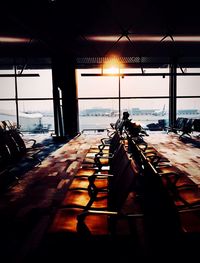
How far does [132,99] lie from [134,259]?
10.4 meters

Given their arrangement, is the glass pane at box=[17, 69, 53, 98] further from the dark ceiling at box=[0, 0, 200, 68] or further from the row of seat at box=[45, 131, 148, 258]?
the row of seat at box=[45, 131, 148, 258]

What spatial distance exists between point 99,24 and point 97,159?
4.13 metres

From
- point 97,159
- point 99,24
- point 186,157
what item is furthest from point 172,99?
point 97,159

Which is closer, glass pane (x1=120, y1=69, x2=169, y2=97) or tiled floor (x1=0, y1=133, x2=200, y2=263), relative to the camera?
tiled floor (x1=0, y1=133, x2=200, y2=263)

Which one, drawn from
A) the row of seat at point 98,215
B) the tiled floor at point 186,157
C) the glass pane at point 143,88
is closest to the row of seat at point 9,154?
the row of seat at point 98,215

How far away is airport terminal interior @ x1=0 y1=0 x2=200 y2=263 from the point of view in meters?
2.14

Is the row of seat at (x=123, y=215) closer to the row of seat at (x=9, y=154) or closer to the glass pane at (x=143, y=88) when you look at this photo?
Result: the row of seat at (x=9, y=154)

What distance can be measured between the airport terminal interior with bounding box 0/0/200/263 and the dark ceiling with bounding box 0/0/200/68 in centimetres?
3

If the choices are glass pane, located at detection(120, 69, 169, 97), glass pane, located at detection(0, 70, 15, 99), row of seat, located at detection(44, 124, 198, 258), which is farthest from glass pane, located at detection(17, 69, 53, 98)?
row of seat, located at detection(44, 124, 198, 258)

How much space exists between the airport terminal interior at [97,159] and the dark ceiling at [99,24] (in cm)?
3

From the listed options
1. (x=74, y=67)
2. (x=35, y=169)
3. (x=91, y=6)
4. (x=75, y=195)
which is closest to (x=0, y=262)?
(x=75, y=195)

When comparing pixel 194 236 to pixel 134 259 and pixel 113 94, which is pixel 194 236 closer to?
pixel 134 259

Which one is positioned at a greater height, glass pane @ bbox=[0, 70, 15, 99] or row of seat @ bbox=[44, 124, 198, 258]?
glass pane @ bbox=[0, 70, 15, 99]

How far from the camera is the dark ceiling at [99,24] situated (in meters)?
5.16
